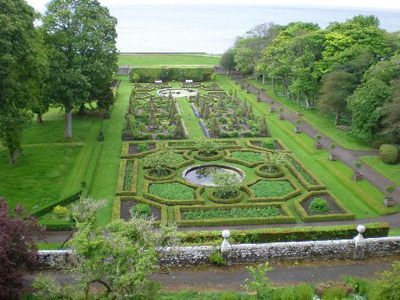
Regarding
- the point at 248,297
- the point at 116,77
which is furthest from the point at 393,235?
the point at 116,77

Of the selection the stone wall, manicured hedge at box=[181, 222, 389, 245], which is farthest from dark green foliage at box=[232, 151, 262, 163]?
the stone wall

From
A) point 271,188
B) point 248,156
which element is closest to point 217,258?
point 271,188

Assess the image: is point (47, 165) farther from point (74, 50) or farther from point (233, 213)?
point (233, 213)

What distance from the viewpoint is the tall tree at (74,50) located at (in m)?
35.2

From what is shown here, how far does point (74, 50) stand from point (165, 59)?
56516 millimetres

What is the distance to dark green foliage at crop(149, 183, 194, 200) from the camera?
28.4 metres

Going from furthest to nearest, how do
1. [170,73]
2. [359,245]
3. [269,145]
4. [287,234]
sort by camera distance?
[170,73] → [269,145] → [287,234] → [359,245]

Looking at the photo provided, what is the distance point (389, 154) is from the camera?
112 ft

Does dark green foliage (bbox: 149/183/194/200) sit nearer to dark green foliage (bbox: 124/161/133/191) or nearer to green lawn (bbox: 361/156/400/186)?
dark green foliage (bbox: 124/161/133/191)

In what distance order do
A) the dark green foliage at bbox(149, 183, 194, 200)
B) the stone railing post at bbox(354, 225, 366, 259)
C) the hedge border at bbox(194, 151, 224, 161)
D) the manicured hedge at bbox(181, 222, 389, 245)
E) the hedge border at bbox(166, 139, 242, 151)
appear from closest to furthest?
1. the stone railing post at bbox(354, 225, 366, 259)
2. the manicured hedge at bbox(181, 222, 389, 245)
3. the dark green foliage at bbox(149, 183, 194, 200)
4. the hedge border at bbox(194, 151, 224, 161)
5. the hedge border at bbox(166, 139, 242, 151)

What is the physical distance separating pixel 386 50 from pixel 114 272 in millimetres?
43351

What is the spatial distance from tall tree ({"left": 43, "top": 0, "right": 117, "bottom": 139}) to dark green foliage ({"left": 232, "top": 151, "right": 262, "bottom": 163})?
14367 mm

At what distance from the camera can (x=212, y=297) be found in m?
18.3

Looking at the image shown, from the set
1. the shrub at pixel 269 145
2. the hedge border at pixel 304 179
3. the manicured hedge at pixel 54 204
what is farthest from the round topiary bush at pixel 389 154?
the manicured hedge at pixel 54 204
